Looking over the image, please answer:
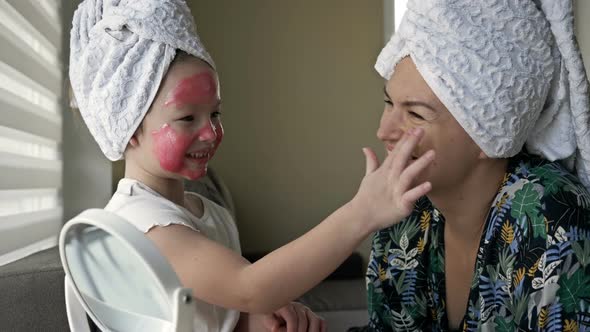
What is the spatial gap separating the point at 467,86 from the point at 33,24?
143 centimetres

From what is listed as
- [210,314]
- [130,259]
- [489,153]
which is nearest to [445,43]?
[489,153]

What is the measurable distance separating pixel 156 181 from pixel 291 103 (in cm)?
343

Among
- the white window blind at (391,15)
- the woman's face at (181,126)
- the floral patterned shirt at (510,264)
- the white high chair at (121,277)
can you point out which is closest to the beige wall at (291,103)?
the white window blind at (391,15)

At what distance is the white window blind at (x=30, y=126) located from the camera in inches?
75.0

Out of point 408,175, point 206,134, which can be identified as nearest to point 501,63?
point 408,175

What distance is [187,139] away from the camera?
130 cm

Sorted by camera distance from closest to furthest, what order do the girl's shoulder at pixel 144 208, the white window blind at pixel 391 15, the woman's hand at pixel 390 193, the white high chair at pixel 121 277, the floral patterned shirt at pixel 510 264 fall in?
the white high chair at pixel 121 277 → the woman's hand at pixel 390 193 → the girl's shoulder at pixel 144 208 → the floral patterned shirt at pixel 510 264 → the white window blind at pixel 391 15

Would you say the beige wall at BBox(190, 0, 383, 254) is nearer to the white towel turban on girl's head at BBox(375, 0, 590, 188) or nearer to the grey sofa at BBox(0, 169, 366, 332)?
the grey sofa at BBox(0, 169, 366, 332)

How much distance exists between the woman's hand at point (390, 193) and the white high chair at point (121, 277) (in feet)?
1.47

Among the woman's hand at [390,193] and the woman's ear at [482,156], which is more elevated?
the woman's hand at [390,193]

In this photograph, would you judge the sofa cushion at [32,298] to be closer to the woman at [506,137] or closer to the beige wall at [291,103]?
the woman at [506,137]

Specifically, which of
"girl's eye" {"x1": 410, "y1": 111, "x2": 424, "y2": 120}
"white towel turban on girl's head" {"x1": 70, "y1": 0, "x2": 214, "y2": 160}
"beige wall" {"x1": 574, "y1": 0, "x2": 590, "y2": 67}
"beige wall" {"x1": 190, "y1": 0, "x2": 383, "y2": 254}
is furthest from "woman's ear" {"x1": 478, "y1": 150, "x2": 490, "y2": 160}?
"beige wall" {"x1": 190, "y1": 0, "x2": 383, "y2": 254}

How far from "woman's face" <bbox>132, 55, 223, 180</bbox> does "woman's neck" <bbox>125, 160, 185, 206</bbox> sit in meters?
0.03

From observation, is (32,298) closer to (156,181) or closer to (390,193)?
(156,181)
